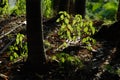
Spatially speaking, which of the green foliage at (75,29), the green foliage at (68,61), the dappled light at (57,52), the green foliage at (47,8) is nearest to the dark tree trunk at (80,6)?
the green foliage at (47,8)

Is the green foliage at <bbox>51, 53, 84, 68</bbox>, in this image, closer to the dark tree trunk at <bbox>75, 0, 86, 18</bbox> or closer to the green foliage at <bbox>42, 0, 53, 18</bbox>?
the dark tree trunk at <bbox>75, 0, 86, 18</bbox>

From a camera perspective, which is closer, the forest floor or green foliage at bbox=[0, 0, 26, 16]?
the forest floor

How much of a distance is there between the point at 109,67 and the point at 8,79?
2.02 m

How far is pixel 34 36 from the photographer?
5848 millimetres

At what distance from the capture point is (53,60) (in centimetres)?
627

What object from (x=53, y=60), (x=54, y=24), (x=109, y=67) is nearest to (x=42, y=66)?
(x=53, y=60)

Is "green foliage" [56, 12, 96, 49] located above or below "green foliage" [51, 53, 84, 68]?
above

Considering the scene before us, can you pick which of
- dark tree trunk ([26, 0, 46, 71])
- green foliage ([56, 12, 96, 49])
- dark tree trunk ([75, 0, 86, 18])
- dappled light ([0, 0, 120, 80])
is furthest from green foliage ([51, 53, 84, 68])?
dark tree trunk ([75, 0, 86, 18])

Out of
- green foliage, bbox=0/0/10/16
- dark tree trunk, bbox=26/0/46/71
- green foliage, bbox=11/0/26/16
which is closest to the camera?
dark tree trunk, bbox=26/0/46/71

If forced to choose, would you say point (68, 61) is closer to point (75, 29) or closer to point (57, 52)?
point (57, 52)

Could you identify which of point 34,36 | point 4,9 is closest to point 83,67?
point 34,36

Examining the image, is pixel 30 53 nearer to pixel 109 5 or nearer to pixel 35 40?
pixel 35 40

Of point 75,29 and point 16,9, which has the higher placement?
point 16,9

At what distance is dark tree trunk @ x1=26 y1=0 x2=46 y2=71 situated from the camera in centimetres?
571
